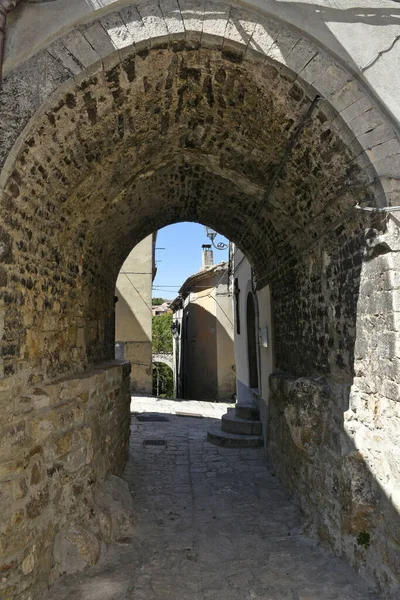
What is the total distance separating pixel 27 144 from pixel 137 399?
34.6 feet

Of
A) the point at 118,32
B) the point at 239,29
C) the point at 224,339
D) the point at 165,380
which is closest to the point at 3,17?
the point at 118,32

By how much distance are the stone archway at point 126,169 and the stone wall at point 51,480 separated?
17 millimetres

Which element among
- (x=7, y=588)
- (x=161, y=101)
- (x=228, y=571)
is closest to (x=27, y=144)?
(x=161, y=101)

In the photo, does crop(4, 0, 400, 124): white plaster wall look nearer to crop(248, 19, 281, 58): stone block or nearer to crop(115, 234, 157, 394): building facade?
crop(248, 19, 281, 58): stone block

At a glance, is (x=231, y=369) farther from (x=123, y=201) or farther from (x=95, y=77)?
(x=95, y=77)

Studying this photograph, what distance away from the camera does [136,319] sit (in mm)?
14094

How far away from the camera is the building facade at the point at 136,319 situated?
45.4 ft

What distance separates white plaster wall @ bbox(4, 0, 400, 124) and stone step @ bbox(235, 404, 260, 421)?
588 centimetres

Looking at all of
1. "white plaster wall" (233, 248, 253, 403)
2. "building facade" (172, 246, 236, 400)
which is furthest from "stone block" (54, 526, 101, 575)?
"building facade" (172, 246, 236, 400)

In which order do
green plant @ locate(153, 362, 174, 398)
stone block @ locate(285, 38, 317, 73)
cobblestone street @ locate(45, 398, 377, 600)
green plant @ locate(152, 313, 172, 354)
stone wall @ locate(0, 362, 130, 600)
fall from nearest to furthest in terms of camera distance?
stone wall @ locate(0, 362, 130, 600)
stone block @ locate(285, 38, 317, 73)
cobblestone street @ locate(45, 398, 377, 600)
green plant @ locate(153, 362, 174, 398)
green plant @ locate(152, 313, 172, 354)

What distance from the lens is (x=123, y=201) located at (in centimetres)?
478

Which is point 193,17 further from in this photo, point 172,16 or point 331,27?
point 331,27

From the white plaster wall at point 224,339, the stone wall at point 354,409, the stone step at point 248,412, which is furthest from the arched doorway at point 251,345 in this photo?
the white plaster wall at point 224,339

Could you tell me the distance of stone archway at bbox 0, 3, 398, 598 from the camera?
3.00 meters
